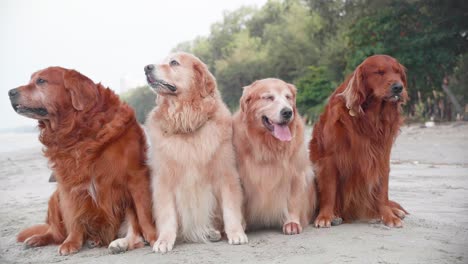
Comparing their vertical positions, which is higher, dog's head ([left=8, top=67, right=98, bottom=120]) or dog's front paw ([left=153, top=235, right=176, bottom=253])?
dog's head ([left=8, top=67, right=98, bottom=120])

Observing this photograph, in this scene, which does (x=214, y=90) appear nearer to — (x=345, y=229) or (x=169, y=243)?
(x=169, y=243)

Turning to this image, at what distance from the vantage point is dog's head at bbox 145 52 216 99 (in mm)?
3883

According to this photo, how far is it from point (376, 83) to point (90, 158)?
2.58m

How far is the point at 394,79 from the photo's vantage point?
13.4 ft

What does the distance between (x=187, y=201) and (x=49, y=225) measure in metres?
1.39

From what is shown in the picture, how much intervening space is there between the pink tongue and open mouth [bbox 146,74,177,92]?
933 millimetres

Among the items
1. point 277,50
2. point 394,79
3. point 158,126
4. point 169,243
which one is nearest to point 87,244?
point 169,243

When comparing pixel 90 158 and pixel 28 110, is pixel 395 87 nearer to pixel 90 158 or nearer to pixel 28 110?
pixel 90 158

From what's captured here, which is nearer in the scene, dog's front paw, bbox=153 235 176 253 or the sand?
the sand

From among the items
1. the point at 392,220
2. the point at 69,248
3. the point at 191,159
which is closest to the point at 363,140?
the point at 392,220

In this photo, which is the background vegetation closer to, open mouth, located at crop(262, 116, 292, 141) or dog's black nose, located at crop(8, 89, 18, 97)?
open mouth, located at crop(262, 116, 292, 141)

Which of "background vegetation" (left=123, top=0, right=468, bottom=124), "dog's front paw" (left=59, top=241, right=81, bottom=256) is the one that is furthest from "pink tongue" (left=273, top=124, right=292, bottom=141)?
"background vegetation" (left=123, top=0, right=468, bottom=124)

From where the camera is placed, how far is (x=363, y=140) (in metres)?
4.19

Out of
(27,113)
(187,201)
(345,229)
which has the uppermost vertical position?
(27,113)
